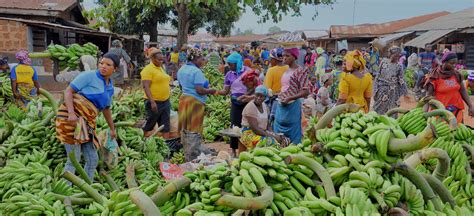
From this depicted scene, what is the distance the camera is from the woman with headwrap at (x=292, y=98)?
5.33m

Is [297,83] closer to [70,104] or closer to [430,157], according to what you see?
[70,104]

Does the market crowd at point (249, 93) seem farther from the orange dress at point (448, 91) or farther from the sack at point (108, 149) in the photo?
the sack at point (108, 149)

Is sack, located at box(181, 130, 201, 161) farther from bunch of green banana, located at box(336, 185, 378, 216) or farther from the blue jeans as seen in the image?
bunch of green banana, located at box(336, 185, 378, 216)

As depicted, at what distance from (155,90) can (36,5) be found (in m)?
12.3

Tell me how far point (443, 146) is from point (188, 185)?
1.44 m

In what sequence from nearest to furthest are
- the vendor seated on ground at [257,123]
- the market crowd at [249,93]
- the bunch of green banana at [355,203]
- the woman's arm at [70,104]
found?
the bunch of green banana at [355,203] < the woman's arm at [70,104] < the market crowd at [249,93] < the vendor seated on ground at [257,123]

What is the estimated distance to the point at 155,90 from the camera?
6.60 m

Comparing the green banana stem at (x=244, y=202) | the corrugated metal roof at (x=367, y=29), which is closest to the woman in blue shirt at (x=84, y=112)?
the green banana stem at (x=244, y=202)

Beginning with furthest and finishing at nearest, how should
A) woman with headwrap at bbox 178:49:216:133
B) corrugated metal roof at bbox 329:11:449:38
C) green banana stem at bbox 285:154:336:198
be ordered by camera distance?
corrugated metal roof at bbox 329:11:449:38 → woman with headwrap at bbox 178:49:216:133 → green banana stem at bbox 285:154:336:198

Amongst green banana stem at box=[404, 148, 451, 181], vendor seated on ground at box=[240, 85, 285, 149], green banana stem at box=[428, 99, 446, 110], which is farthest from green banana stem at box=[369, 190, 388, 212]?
vendor seated on ground at box=[240, 85, 285, 149]

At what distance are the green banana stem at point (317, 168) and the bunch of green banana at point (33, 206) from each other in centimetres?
143

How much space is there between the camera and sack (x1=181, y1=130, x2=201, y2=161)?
6.38 meters

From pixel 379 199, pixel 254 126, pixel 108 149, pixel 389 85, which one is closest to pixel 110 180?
pixel 108 149

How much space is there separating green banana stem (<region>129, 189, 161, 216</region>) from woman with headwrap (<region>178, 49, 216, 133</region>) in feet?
14.8
